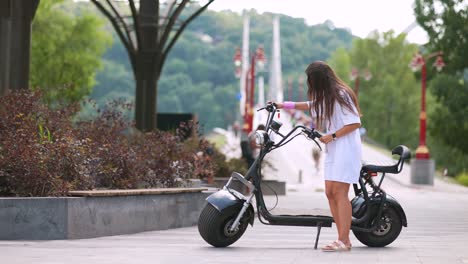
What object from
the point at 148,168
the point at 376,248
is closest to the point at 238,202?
the point at 376,248

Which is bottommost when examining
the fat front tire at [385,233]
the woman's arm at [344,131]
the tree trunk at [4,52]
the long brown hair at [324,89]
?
the fat front tire at [385,233]

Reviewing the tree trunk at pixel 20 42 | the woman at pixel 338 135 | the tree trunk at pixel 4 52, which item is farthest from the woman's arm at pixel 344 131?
the tree trunk at pixel 20 42

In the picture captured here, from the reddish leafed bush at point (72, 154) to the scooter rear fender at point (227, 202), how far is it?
Result: 2.18 m

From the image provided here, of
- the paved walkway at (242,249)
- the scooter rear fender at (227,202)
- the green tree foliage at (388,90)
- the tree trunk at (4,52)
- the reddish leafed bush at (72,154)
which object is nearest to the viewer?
the paved walkway at (242,249)

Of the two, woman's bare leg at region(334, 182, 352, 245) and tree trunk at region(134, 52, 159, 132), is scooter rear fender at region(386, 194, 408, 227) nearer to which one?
woman's bare leg at region(334, 182, 352, 245)

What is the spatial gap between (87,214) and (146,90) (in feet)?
69.3

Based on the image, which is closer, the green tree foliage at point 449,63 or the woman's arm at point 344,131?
the woman's arm at point 344,131

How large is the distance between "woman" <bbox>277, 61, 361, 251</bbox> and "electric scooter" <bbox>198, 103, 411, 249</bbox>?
176 millimetres

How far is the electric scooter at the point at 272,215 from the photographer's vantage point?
10.6 meters

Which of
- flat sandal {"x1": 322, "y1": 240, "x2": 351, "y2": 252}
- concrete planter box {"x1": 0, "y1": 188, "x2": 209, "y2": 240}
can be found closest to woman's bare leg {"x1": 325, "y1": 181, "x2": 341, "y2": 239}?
flat sandal {"x1": 322, "y1": 240, "x2": 351, "y2": 252}

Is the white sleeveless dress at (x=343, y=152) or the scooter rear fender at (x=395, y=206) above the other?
the white sleeveless dress at (x=343, y=152)

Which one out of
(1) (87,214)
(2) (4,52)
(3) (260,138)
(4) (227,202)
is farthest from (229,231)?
(2) (4,52)

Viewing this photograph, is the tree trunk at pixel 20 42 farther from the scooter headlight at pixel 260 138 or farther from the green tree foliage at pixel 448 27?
the green tree foliage at pixel 448 27

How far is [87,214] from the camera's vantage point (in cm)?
1220
